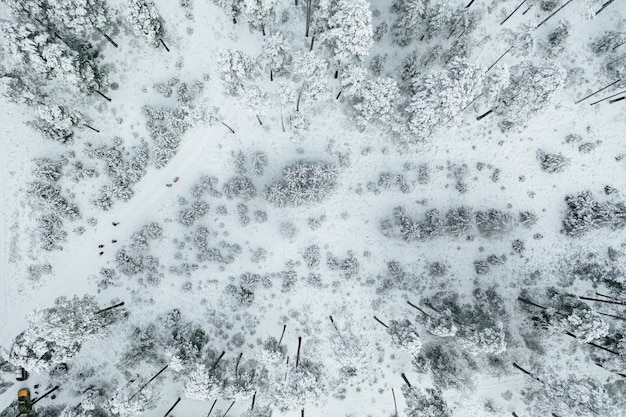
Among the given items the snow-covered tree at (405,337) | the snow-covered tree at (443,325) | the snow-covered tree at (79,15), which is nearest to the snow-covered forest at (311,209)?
the snow-covered tree at (79,15)

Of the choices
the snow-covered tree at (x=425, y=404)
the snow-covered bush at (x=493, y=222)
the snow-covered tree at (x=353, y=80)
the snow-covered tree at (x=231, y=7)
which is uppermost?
the snow-covered tree at (x=231, y=7)

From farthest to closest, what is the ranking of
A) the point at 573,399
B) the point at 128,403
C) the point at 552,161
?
the point at 552,161
the point at 128,403
the point at 573,399

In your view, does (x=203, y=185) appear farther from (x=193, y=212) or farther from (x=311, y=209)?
(x=311, y=209)

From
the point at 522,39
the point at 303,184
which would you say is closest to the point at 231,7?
the point at 303,184

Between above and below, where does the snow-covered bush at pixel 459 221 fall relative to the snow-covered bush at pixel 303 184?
below

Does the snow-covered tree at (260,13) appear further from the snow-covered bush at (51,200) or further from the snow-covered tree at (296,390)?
the snow-covered tree at (296,390)

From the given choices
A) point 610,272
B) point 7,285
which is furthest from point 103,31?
point 610,272
